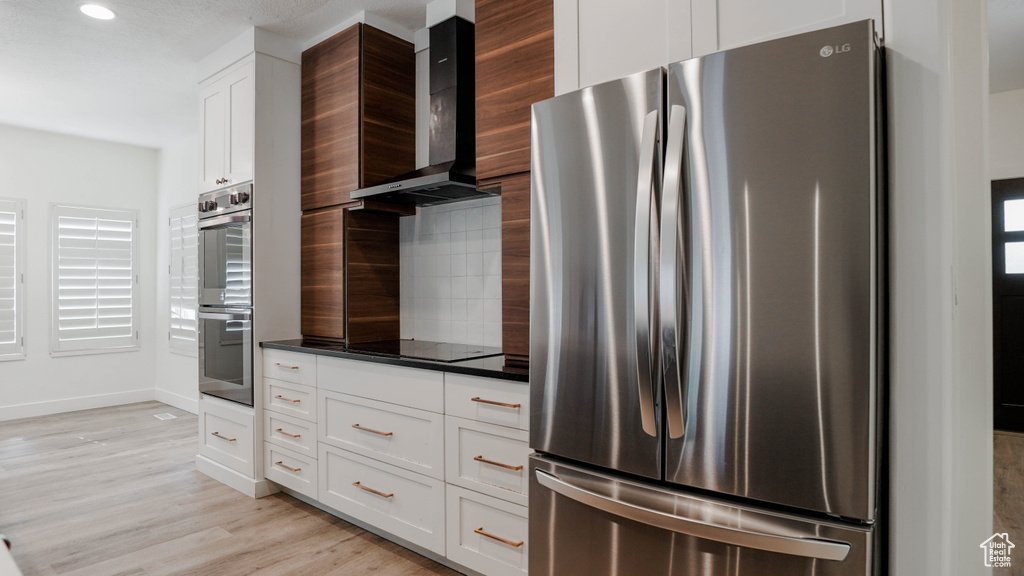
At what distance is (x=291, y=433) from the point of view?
116 inches

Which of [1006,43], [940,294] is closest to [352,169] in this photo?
[940,294]

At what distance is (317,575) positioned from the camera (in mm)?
2205

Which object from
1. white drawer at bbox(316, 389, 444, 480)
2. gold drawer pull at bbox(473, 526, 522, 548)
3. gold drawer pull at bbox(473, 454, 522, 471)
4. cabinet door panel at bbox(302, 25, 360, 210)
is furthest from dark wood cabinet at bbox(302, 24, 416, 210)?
gold drawer pull at bbox(473, 526, 522, 548)

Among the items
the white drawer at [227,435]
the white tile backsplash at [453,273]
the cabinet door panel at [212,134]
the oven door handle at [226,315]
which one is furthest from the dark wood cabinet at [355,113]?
the white drawer at [227,435]

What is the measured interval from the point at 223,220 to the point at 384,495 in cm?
206

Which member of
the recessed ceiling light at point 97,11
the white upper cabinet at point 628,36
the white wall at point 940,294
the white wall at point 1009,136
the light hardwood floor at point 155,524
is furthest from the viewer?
the white wall at point 1009,136

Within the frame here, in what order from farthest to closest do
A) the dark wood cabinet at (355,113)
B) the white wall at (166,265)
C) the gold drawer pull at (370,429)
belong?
the white wall at (166,265)
the dark wood cabinet at (355,113)
the gold drawer pull at (370,429)

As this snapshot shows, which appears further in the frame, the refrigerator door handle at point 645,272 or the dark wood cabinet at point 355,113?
the dark wood cabinet at point 355,113

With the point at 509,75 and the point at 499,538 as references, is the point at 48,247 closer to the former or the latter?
the point at 509,75

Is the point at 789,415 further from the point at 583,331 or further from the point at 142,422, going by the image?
the point at 142,422

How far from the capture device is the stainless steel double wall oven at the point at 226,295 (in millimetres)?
3172

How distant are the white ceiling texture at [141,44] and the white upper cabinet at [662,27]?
153 centimetres

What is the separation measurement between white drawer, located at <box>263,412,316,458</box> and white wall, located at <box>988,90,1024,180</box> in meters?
5.34

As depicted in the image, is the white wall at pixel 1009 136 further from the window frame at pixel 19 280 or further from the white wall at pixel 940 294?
the window frame at pixel 19 280
